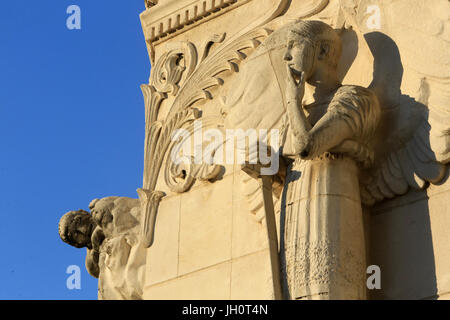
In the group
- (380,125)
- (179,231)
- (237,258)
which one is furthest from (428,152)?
(179,231)

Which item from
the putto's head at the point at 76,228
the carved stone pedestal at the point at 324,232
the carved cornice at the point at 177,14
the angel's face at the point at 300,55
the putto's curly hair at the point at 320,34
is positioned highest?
the carved cornice at the point at 177,14

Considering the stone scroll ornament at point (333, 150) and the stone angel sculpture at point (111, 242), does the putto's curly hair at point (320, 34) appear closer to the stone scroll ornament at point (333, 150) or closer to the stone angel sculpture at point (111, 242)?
the stone scroll ornament at point (333, 150)

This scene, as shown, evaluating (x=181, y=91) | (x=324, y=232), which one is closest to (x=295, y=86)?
(x=324, y=232)

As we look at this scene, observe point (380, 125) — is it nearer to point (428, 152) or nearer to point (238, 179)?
point (428, 152)

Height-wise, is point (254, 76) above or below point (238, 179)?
above

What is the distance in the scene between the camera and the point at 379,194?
868 cm

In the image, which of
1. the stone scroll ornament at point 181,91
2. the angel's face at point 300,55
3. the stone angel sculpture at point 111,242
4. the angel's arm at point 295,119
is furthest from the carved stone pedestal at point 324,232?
the stone angel sculpture at point 111,242

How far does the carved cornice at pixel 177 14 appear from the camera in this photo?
1044 cm

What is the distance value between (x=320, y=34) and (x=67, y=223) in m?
3.00

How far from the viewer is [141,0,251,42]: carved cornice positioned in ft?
34.2

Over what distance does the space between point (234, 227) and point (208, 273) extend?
397 mm

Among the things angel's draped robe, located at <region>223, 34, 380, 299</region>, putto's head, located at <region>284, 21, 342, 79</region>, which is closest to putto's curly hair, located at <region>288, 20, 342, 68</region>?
putto's head, located at <region>284, 21, 342, 79</region>
